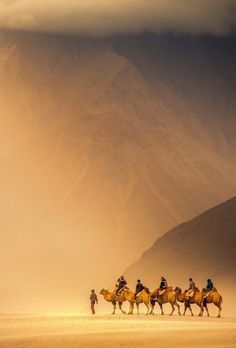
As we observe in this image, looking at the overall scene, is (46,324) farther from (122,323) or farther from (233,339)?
(233,339)

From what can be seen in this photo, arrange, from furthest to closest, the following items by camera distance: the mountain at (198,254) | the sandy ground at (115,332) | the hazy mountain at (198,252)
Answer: the hazy mountain at (198,252) < the mountain at (198,254) < the sandy ground at (115,332)

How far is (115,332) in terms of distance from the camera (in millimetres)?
54125

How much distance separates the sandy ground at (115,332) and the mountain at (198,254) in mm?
58790

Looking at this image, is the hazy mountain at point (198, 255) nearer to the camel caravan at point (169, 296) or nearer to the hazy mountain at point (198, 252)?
the hazy mountain at point (198, 252)

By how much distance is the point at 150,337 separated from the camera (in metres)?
51.3

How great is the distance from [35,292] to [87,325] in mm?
125382

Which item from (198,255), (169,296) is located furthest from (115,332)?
(198,255)

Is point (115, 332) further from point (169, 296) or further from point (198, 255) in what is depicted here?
point (198, 255)

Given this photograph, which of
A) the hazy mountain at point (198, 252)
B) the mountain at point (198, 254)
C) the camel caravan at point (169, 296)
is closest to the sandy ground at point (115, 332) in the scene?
the camel caravan at point (169, 296)

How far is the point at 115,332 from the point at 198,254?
8591cm

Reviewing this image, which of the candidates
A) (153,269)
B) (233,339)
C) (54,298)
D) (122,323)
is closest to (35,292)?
(54,298)

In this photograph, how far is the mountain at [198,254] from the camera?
428ft

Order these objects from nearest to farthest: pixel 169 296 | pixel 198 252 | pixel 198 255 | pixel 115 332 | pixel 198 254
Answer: pixel 115 332, pixel 169 296, pixel 198 255, pixel 198 254, pixel 198 252

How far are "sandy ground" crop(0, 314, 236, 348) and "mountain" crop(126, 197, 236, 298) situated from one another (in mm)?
58790
